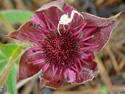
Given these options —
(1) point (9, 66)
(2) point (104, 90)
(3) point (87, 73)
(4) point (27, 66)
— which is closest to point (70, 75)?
(3) point (87, 73)

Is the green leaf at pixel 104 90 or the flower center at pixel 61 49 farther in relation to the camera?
the green leaf at pixel 104 90

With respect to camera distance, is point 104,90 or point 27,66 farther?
point 104,90

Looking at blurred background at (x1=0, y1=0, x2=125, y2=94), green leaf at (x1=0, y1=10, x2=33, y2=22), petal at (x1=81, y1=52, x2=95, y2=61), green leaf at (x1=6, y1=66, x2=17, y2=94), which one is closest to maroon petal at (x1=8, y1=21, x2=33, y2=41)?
green leaf at (x1=6, y1=66, x2=17, y2=94)

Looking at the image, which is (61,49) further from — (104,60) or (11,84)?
(104,60)

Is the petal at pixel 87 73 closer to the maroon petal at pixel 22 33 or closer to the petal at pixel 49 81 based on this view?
the petal at pixel 49 81

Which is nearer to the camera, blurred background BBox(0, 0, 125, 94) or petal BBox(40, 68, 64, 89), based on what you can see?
petal BBox(40, 68, 64, 89)

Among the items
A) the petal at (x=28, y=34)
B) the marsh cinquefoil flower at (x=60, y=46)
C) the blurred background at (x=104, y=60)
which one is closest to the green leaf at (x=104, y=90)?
the blurred background at (x=104, y=60)

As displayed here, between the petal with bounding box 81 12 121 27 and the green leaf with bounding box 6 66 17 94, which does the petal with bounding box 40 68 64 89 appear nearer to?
the green leaf with bounding box 6 66 17 94
